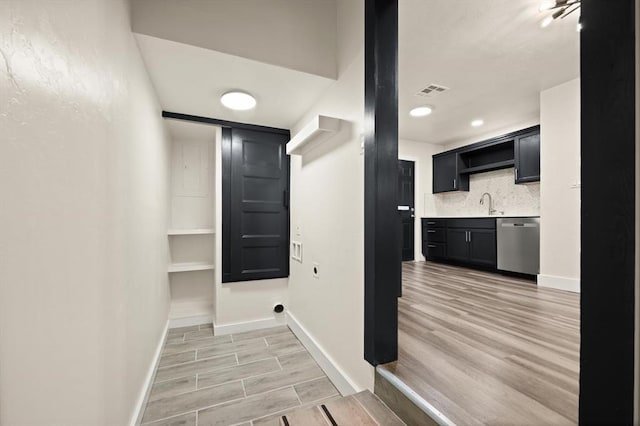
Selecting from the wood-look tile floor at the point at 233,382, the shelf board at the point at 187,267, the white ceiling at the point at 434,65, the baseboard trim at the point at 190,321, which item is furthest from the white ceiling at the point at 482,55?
→ the baseboard trim at the point at 190,321

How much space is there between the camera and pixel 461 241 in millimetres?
4496

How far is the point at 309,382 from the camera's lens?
6.22ft

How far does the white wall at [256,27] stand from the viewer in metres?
1.53

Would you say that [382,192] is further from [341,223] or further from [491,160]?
[491,160]

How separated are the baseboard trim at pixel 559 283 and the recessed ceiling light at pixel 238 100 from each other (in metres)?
3.91

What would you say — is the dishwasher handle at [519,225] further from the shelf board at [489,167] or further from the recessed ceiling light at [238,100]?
the recessed ceiling light at [238,100]

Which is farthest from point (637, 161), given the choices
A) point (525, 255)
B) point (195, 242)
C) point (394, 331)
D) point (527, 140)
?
point (527, 140)

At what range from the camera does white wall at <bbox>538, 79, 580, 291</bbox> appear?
2928 millimetres

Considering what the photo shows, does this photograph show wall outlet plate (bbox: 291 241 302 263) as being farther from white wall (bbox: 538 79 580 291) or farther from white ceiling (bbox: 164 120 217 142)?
white wall (bbox: 538 79 580 291)

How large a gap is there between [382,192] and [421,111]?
2.84 meters

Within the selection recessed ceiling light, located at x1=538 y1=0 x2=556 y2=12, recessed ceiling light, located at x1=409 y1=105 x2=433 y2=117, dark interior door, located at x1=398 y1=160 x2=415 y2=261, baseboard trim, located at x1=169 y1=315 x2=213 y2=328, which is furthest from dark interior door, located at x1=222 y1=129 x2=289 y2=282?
dark interior door, located at x1=398 y1=160 x2=415 y2=261

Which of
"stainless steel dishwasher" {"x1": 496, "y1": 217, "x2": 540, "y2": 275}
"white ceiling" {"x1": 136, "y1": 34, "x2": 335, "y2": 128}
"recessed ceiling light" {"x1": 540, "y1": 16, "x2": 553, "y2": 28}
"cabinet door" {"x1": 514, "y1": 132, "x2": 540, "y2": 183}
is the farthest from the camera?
"cabinet door" {"x1": 514, "y1": 132, "x2": 540, "y2": 183}

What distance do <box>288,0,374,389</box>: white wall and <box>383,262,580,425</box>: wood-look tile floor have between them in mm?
383

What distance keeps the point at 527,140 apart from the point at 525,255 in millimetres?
1695
